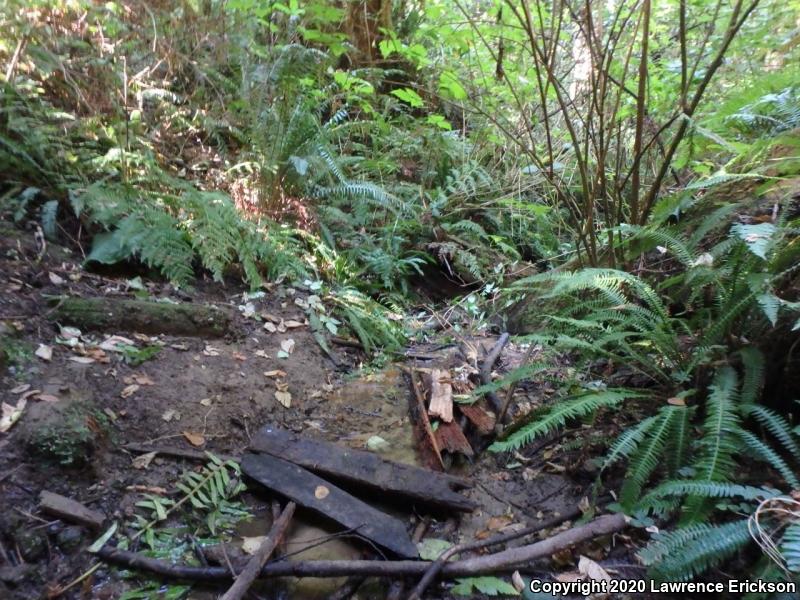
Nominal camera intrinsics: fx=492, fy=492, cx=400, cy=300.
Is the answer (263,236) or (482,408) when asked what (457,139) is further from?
(482,408)

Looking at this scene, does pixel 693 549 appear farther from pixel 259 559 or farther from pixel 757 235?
pixel 259 559

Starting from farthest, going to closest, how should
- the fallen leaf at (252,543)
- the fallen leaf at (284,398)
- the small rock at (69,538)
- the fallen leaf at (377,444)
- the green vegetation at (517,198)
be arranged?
the fallen leaf at (284,398) < the fallen leaf at (377,444) < the green vegetation at (517,198) < the fallen leaf at (252,543) < the small rock at (69,538)

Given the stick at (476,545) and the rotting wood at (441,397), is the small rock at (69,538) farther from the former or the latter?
the rotting wood at (441,397)

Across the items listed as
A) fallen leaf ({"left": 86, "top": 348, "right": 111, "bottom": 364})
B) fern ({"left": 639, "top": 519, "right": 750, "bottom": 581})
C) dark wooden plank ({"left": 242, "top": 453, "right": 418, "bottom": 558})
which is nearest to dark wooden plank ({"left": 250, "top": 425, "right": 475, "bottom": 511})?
dark wooden plank ({"left": 242, "top": 453, "right": 418, "bottom": 558})

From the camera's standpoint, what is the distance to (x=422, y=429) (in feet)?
8.90

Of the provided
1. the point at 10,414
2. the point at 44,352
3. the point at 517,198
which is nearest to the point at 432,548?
the point at 10,414

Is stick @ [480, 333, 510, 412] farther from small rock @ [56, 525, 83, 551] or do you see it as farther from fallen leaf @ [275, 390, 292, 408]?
small rock @ [56, 525, 83, 551]

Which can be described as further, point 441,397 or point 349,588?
point 441,397

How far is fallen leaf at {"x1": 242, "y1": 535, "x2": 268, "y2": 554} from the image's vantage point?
1.88 meters

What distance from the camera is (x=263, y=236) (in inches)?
148

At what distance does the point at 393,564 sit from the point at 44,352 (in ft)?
6.30

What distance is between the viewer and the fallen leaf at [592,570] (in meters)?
1.78

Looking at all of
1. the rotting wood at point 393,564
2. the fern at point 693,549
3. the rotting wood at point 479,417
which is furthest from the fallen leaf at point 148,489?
the fern at point 693,549

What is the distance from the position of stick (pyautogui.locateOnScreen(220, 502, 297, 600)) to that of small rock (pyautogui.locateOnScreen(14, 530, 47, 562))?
66cm
